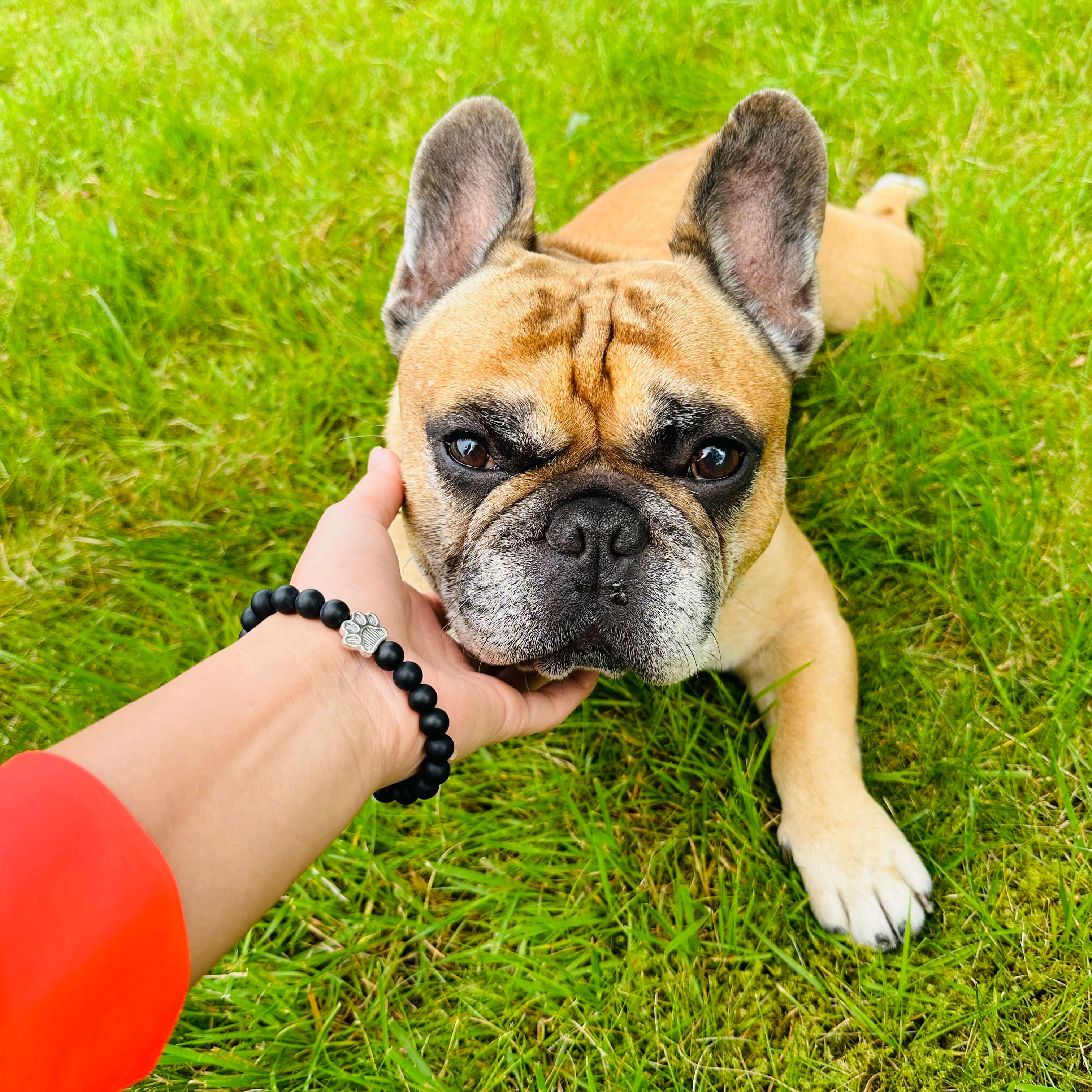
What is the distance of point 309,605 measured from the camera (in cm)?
205

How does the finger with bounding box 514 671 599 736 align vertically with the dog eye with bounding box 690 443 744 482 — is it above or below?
below

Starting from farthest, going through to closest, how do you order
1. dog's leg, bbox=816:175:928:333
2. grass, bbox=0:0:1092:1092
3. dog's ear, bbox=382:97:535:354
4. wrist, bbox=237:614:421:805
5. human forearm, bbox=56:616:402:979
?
1. dog's leg, bbox=816:175:928:333
2. dog's ear, bbox=382:97:535:354
3. grass, bbox=0:0:1092:1092
4. wrist, bbox=237:614:421:805
5. human forearm, bbox=56:616:402:979

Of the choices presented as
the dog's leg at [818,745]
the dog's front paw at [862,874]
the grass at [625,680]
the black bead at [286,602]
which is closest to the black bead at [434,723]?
the black bead at [286,602]

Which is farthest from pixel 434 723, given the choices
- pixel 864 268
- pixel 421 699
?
pixel 864 268

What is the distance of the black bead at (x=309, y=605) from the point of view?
205 cm

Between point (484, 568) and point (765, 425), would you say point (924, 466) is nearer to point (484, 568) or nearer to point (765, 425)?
point (765, 425)

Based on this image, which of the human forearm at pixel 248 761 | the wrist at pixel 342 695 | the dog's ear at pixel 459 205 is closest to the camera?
the human forearm at pixel 248 761

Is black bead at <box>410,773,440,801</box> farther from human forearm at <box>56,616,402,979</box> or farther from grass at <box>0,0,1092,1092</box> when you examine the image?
grass at <box>0,0,1092,1092</box>

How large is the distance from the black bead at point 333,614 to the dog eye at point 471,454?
21.2 inches

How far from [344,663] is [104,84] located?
4810 mm

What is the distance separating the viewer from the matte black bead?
225cm

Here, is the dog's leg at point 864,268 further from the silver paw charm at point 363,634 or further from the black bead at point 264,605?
the black bead at point 264,605

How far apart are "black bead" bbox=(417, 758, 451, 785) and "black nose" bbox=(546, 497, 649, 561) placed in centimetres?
63

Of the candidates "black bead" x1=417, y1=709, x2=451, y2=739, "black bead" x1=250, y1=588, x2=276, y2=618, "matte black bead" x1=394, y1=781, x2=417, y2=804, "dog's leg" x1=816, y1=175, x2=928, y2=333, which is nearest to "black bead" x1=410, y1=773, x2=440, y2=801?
"matte black bead" x1=394, y1=781, x2=417, y2=804
